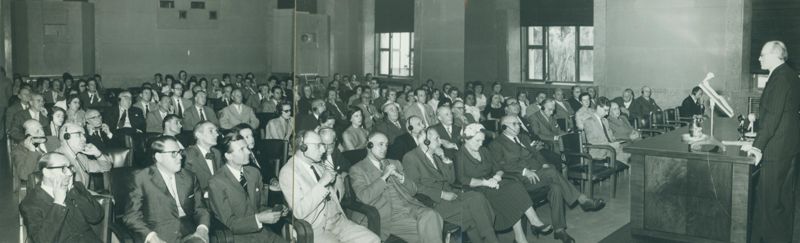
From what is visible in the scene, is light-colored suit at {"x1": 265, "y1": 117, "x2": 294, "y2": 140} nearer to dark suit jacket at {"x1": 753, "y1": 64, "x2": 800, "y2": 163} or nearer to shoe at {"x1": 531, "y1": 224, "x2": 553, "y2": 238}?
shoe at {"x1": 531, "y1": 224, "x2": 553, "y2": 238}

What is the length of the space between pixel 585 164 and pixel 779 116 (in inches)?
110

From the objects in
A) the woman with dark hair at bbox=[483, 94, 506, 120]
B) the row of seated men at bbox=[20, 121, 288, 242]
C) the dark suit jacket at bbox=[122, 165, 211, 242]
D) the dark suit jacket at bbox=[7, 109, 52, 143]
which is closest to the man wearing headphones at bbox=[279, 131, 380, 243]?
the row of seated men at bbox=[20, 121, 288, 242]

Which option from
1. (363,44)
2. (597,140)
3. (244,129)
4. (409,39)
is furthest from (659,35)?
(244,129)

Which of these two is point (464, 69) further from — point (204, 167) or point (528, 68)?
point (204, 167)

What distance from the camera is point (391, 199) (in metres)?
5.41

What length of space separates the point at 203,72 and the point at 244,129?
14.0m

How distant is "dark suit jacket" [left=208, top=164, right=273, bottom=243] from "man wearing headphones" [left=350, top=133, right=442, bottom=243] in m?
0.90

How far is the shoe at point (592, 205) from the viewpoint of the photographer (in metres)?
7.39

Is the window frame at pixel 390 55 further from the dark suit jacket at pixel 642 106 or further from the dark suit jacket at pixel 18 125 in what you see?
the dark suit jacket at pixel 18 125

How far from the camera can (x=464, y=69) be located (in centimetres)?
1596

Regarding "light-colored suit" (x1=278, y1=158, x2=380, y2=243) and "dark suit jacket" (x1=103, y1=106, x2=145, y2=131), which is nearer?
"light-colored suit" (x1=278, y1=158, x2=380, y2=243)

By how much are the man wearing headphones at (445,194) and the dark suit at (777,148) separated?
2.07m

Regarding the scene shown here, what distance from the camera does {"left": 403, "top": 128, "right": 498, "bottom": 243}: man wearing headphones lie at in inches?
224

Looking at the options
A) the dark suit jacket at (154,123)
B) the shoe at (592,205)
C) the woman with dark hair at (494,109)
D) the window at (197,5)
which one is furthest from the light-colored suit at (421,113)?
the window at (197,5)
